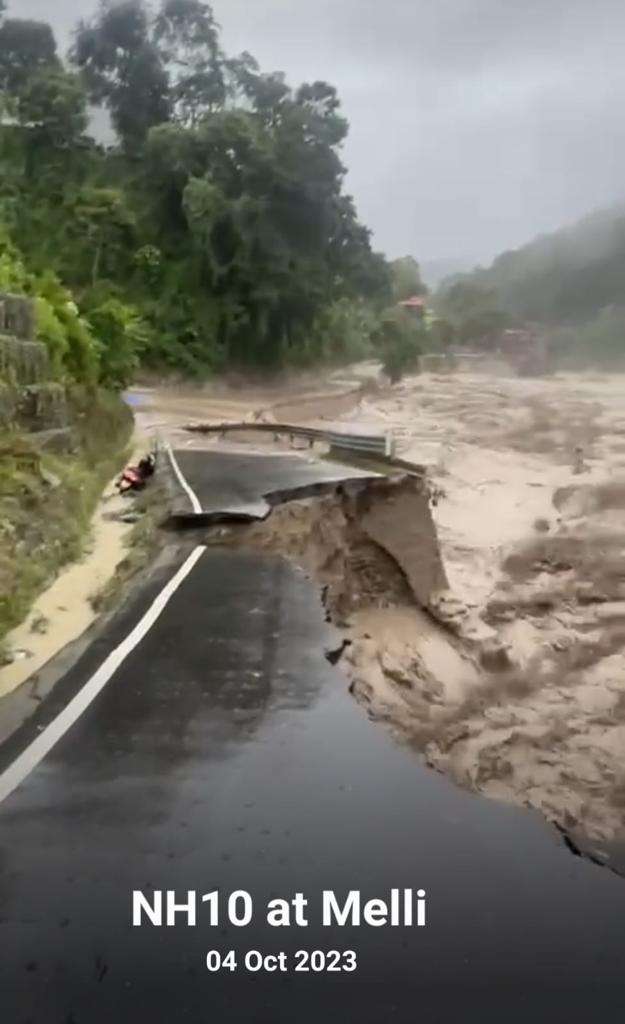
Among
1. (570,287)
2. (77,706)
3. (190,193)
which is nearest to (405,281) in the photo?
(190,193)

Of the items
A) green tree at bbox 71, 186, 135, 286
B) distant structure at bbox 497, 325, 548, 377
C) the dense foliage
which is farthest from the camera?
green tree at bbox 71, 186, 135, 286

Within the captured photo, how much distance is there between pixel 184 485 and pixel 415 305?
152 inches

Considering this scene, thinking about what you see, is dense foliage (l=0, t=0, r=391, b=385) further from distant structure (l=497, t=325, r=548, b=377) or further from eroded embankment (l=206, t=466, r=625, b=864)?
eroded embankment (l=206, t=466, r=625, b=864)

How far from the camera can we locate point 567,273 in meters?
7.69

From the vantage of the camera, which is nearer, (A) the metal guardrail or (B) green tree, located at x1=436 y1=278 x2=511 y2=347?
(B) green tree, located at x1=436 y1=278 x2=511 y2=347

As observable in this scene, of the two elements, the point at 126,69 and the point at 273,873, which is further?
the point at 126,69

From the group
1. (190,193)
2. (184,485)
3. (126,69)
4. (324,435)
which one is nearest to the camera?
(126,69)

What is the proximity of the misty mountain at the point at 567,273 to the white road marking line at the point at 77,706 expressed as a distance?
360cm

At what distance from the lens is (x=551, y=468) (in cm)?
2130

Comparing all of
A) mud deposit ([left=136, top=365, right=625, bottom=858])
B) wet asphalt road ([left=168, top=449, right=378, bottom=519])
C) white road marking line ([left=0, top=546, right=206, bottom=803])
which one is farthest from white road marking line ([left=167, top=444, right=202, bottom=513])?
white road marking line ([left=0, top=546, right=206, bottom=803])

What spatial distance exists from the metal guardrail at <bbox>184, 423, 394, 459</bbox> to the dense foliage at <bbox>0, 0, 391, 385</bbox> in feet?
4.87

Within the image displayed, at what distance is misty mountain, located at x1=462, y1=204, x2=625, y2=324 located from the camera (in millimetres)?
6336

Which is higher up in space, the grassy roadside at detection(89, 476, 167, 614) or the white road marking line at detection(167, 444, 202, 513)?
the white road marking line at detection(167, 444, 202, 513)

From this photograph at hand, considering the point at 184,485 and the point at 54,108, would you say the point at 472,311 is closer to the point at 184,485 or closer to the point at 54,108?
the point at 184,485
